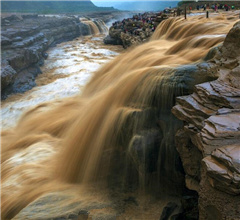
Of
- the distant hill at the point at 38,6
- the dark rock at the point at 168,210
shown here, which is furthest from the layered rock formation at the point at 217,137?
the distant hill at the point at 38,6

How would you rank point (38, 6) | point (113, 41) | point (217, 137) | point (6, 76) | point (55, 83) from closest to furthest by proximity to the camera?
point (217, 137)
point (6, 76)
point (55, 83)
point (113, 41)
point (38, 6)

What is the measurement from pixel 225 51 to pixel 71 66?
33.1 feet

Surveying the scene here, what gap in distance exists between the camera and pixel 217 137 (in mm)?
2420

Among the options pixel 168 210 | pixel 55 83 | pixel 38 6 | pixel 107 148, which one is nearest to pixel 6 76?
pixel 55 83

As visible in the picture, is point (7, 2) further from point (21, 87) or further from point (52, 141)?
point (52, 141)

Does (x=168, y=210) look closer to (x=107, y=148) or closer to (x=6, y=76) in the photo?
(x=107, y=148)

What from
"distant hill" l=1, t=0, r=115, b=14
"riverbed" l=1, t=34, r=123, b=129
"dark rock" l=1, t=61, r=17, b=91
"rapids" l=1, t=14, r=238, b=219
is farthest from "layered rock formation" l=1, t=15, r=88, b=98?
"distant hill" l=1, t=0, r=115, b=14

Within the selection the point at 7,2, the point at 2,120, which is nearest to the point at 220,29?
the point at 2,120

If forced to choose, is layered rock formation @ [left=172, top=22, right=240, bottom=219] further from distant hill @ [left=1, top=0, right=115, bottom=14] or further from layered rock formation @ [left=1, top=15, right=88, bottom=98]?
distant hill @ [left=1, top=0, right=115, bottom=14]

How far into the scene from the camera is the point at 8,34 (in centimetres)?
1396

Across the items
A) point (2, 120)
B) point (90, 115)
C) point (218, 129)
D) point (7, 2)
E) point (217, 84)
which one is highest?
point (7, 2)

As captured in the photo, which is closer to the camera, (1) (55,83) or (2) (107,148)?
(2) (107,148)

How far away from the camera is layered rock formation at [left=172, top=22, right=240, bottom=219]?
2.13 meters

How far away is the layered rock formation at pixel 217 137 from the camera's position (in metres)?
2.13
